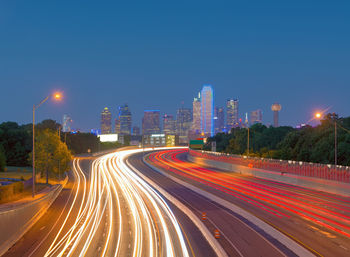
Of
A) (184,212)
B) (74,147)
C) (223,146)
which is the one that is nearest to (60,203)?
(184,212)

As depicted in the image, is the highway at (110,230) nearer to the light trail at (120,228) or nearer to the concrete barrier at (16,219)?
the light trail at (120,228)

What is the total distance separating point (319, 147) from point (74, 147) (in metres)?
86.3

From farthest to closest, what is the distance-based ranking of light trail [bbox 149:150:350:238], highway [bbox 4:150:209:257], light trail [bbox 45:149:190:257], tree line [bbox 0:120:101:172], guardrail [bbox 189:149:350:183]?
tree line [bbox 0:120:101:172], guardrail [bbox 189:149:350:183], light trail [bbox 149:150:350:238], highway [bbox 4:150:209:257], light trail [bbox 45:149:190:257]

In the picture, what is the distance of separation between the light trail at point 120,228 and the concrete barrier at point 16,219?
2.16 meters

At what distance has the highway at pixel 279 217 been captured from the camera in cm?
1645

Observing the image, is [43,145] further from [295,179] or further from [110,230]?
[295,179]

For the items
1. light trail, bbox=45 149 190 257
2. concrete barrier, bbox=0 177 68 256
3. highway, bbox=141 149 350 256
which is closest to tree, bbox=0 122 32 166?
light trail, bbox=45 149 190 257

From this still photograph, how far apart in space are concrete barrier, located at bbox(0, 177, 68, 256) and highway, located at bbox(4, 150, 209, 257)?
377 millimetres

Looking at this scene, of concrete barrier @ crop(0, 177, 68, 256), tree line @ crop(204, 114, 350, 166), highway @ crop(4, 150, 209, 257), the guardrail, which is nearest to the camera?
highway @ crop(4, 150, 209, 257)

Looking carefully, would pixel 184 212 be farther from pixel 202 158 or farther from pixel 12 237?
pixel 202 158

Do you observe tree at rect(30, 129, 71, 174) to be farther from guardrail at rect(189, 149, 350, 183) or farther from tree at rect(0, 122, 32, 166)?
tree at rect(0, 122, 32, 166)

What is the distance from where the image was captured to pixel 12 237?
18.6 meters

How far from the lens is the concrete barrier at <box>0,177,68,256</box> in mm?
17266

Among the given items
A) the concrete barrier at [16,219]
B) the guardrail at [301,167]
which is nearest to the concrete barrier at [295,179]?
the guardrail at [301,167]
